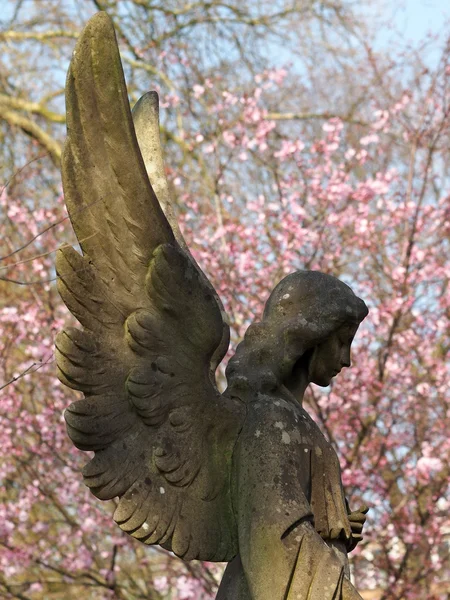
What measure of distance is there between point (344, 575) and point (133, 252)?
1062 millimetres

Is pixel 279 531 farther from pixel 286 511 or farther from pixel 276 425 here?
pixel 276 425

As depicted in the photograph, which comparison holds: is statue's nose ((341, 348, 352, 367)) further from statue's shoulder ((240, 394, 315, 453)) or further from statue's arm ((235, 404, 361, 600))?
statue's arm ((235, 404, 361, 600))

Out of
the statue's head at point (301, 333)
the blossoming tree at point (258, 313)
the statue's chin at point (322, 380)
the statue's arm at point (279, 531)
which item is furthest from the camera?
the blossoming tree at point (258, 313)

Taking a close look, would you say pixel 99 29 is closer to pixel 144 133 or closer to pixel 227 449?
pixel 144 133

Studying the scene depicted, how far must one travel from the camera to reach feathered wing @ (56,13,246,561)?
2715 millimetres

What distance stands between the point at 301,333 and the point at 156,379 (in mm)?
454

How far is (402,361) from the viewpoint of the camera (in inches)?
351

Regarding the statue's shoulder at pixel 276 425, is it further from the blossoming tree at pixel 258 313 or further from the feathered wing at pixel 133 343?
the blossoming tree at pixel 258 313

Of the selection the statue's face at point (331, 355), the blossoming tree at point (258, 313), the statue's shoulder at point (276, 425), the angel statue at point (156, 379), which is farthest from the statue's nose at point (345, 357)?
the blossoming tree at point (258, 313)

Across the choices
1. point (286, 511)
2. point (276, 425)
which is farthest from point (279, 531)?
point (276, 425)

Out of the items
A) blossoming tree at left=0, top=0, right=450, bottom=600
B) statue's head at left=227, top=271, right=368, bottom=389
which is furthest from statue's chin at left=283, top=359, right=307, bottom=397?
blossoming tree at left=0, top=0, right=450, bottom=600

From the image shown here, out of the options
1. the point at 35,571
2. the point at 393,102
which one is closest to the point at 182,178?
the point at 393,102

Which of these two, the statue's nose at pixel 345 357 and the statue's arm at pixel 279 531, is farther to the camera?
the statue's nose at pixel 345 357

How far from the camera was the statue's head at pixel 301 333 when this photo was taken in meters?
2.89
